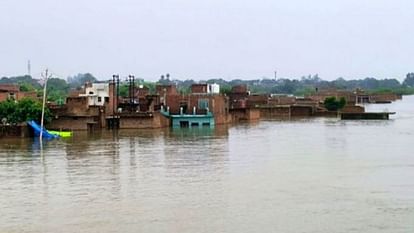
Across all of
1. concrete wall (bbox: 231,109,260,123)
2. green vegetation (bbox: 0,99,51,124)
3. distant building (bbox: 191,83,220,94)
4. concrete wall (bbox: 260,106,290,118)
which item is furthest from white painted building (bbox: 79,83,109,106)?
concrete wall (bbox: 260,106,290,118)

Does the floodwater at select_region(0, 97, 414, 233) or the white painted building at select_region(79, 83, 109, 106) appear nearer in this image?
the floodwater at select_region(0, 97, 414, 233)

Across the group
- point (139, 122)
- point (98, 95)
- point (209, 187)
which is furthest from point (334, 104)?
point (209, 187)

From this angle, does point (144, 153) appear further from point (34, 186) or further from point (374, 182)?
point (374, 182)

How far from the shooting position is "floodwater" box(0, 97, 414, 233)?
13.1 m

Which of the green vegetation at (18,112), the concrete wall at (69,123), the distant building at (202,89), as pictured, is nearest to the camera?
the green vegetation at (18,112)

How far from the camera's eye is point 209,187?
1738 centimetres

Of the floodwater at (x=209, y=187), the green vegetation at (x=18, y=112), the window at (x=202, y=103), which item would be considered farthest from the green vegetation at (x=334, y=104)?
the floodwater at (x=209, y=187)

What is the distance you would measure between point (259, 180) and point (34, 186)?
5.49 m

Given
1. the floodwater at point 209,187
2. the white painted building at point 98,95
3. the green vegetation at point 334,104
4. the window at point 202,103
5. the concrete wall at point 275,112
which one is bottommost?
the floodwater at point 209,187

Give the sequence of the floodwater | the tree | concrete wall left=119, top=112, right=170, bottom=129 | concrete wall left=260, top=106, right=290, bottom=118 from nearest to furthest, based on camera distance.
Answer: the floodwater → concrete wall left=119, top=112, right=170, bottom=129 → concrete wall left=260, top=106, right=290, bottom=118 → the tree

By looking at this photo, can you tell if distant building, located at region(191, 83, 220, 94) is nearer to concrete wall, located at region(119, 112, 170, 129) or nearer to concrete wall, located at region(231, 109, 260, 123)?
concrete wall, located at region(231, 109, 260, 123)

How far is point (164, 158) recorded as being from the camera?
2469cm

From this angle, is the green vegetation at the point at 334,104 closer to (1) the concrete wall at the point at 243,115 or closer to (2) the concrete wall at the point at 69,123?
(1) the concrete wall at the point at 243,115

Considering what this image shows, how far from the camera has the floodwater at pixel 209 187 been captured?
13131 mm
